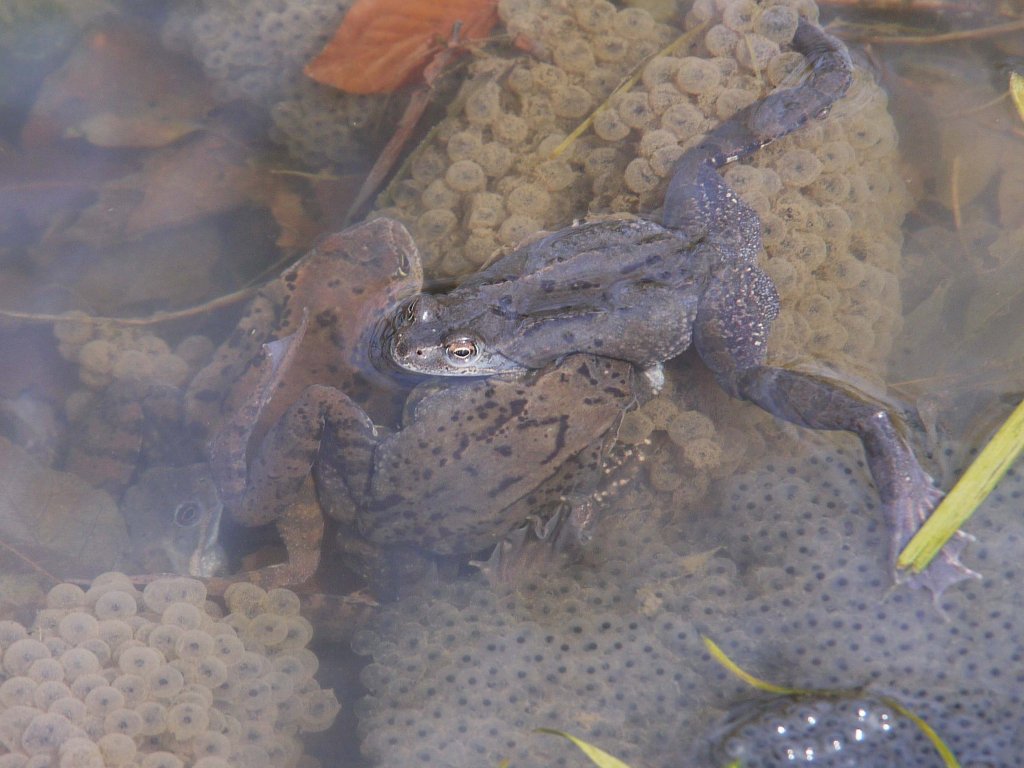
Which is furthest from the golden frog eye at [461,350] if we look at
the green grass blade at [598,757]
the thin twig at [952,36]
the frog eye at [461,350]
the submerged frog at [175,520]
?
the thin twig at [952,36]

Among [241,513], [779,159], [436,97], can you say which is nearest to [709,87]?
[779,159]

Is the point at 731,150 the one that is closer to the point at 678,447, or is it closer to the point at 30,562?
the point at 678,447

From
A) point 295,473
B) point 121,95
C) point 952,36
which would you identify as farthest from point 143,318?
point 952,36

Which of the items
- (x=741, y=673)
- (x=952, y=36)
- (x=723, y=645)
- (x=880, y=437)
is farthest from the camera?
(x=952, y=36)

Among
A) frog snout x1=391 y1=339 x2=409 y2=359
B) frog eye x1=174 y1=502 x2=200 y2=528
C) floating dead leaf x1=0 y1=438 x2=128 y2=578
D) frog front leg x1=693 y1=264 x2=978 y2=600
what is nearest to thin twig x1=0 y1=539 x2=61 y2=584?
floating dead leaf x1=0 y1=438 x2=128 y2=578

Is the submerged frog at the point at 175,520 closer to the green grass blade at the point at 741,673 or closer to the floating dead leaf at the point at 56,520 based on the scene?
the floating dead leaf at the point at 56,520

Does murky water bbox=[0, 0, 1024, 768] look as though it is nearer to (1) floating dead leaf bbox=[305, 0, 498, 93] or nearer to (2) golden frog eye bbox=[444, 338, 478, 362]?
(1) floating dead leaf bbox=[305, 0, 498, 93]

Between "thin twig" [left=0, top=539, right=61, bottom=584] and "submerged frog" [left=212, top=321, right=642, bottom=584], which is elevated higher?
"submerged frog" [left=212, top=321, right=642, bottom=584]
